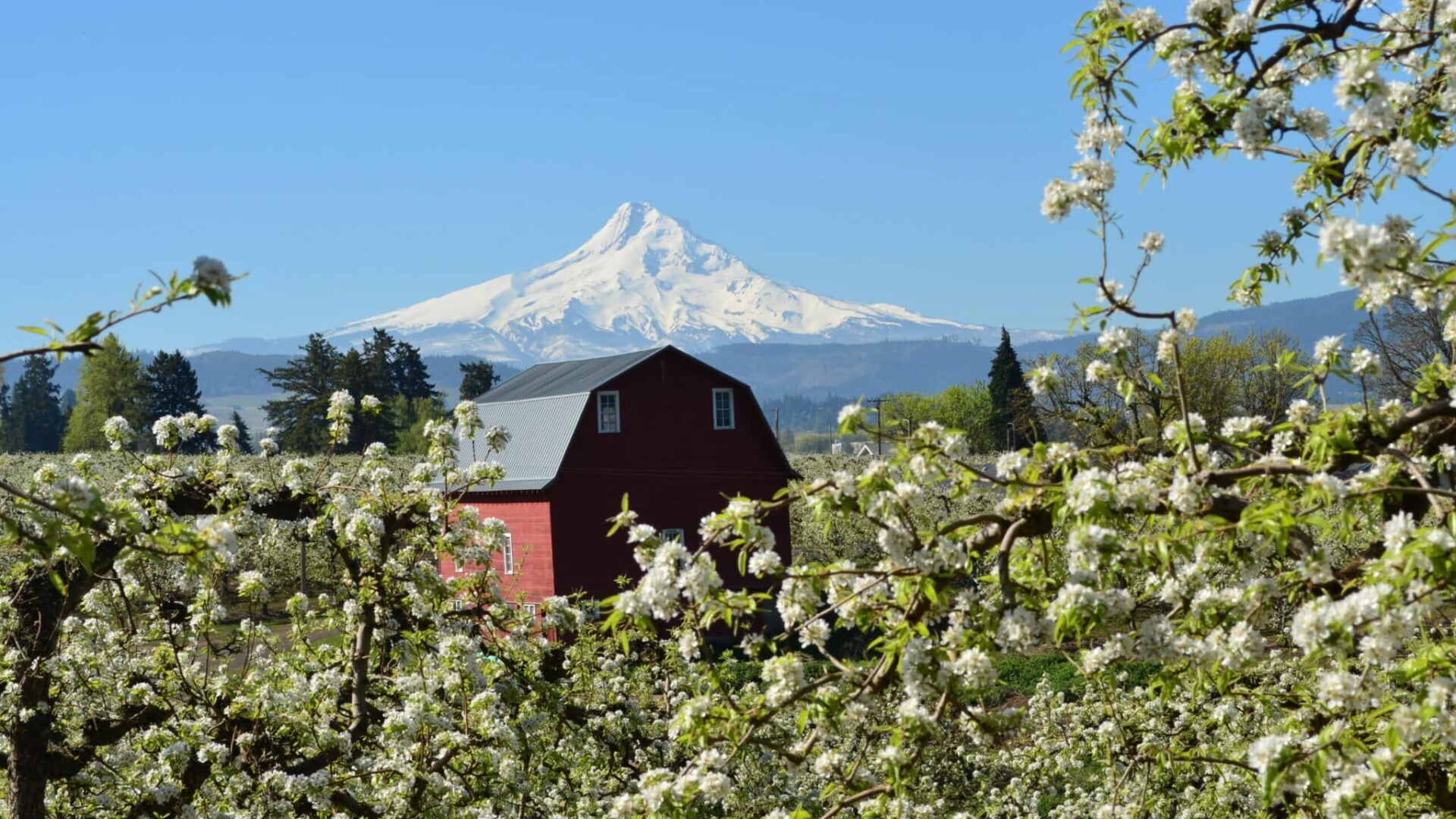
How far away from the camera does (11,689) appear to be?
6.57 m

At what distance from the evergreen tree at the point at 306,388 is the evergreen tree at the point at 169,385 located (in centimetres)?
604

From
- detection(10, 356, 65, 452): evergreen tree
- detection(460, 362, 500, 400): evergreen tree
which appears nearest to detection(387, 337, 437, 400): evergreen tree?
detection(460, 362, 500, 400): evergreen tree

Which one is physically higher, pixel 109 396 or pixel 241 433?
pixel 109 396

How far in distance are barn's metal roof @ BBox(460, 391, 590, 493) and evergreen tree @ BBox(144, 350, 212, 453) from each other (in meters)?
57.5

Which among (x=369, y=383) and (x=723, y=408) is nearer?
(x=723, y=408)

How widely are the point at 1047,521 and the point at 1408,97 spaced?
220 centimetres

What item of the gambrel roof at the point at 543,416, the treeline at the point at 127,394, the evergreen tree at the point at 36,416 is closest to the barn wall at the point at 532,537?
the gambrel roof at the point at 543,416

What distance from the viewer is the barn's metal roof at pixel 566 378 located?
29.4m

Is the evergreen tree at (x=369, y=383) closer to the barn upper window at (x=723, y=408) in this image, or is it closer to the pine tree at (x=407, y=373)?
the pine tree at (x=407, y=373)

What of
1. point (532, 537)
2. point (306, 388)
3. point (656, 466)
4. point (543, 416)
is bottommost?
point (532, 537)

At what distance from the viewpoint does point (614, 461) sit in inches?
1137

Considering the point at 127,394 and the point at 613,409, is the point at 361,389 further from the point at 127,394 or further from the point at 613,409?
the point at 613,409

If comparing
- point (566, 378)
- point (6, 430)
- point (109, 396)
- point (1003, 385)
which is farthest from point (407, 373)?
point (566, 378)

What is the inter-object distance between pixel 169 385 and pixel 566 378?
6338 centimetres
